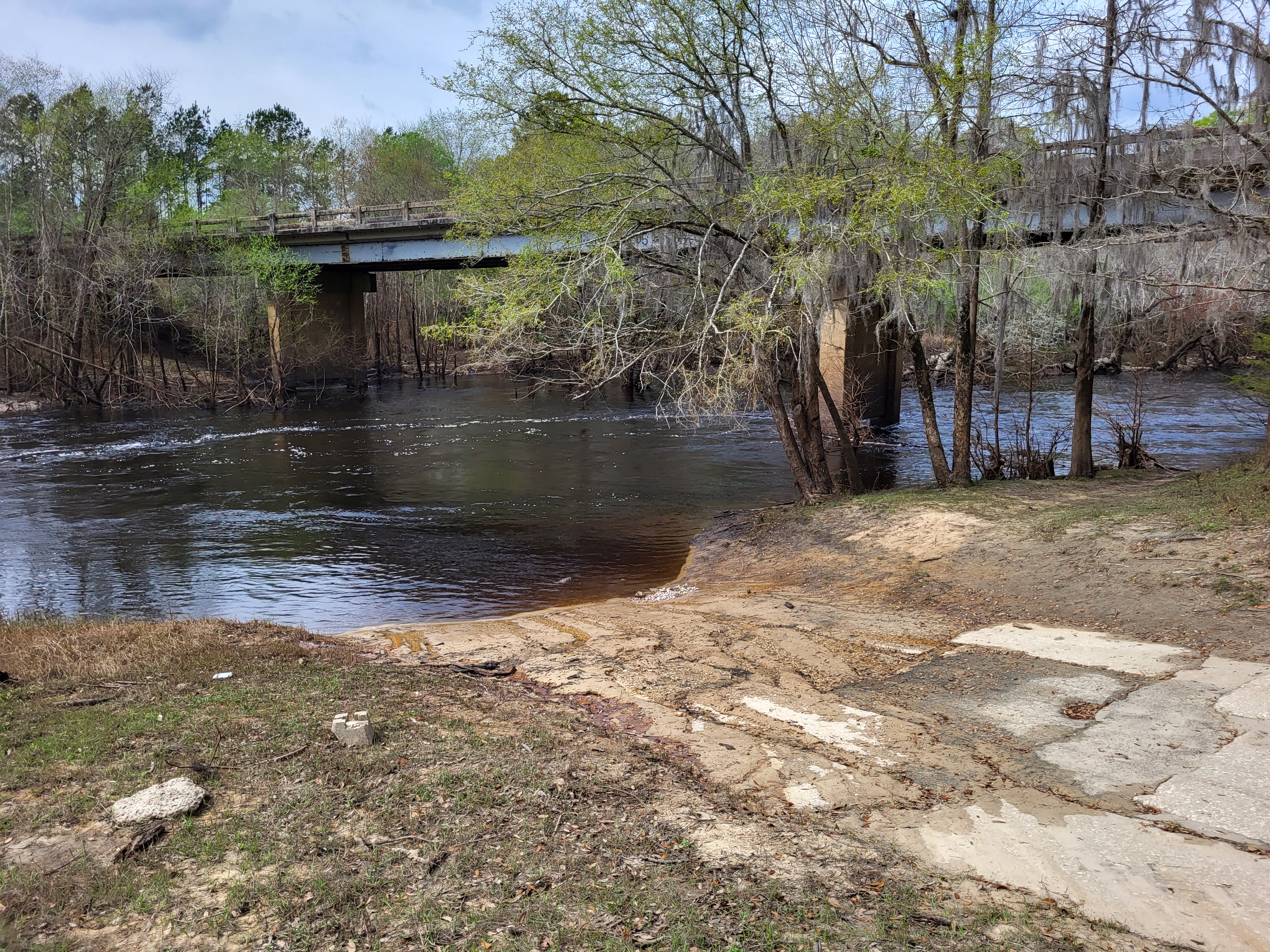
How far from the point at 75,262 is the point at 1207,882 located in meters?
43.5

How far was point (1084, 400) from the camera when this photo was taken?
16.4m

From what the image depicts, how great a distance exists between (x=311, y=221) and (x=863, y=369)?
1004 inches

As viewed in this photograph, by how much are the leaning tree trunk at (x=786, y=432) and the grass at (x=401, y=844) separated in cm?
918

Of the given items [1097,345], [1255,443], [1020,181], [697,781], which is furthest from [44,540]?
[1097,345]

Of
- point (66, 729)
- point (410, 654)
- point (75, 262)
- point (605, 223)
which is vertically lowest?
point (410, 654)

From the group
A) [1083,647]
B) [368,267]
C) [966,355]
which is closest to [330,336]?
[368,267]

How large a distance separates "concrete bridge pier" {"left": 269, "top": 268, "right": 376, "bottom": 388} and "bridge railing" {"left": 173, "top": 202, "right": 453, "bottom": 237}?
10.7 feet

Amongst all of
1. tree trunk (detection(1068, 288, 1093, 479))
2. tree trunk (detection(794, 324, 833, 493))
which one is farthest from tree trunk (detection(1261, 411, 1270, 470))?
tree trunk (detection(794, 324, 833, 493))

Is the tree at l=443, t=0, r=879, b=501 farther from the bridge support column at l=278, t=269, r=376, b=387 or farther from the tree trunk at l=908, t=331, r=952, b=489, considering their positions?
the bridge support column at l=278, t=269, r=376, b=387

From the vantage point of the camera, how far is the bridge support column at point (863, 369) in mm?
26953

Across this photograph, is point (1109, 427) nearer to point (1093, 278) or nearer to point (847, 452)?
point (847, 452)

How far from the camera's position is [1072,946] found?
161 inches

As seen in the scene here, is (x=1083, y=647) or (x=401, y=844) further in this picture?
(x=1083, y=647)

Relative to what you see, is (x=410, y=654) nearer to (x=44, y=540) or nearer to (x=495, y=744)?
(x=495, y=744)
